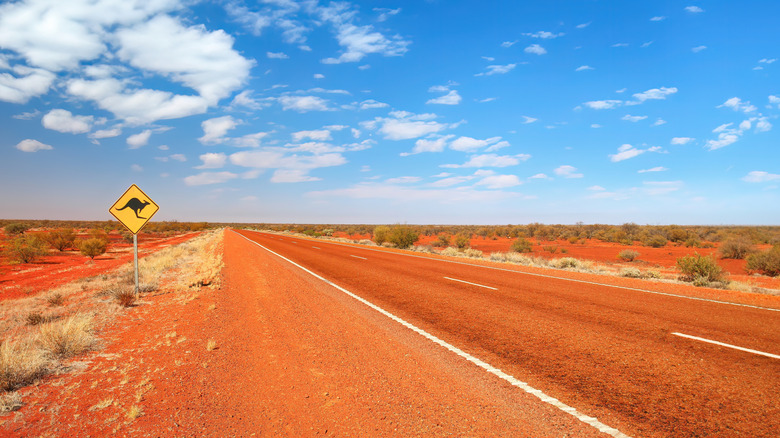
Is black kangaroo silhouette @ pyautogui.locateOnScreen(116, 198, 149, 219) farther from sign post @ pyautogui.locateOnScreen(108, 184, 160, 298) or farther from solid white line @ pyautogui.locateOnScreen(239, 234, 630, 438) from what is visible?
solid white line @ pyautogui.locateOnScreen(239, 234, 630, 438)

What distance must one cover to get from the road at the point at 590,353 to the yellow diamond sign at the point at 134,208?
4.36 meters

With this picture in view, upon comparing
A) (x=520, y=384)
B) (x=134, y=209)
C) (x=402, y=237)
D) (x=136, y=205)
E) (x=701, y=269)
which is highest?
(x=136, y=205)

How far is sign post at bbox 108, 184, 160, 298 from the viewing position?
8.80 m

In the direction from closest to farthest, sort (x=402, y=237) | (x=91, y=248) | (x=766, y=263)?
(x=766, y=263)
(x=91, y=248)
(x=402, y=237)

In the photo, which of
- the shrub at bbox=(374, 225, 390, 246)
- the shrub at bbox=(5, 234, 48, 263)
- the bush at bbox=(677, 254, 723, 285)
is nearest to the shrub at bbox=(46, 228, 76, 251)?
the shrub at bbox=(5, 234, 48, 263)

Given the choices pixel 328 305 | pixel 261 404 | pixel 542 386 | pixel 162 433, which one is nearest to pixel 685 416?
pixel 542 386

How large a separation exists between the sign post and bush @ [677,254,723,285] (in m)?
17.4

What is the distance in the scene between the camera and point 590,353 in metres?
5.07

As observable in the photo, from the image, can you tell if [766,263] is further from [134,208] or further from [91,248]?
[91,248]

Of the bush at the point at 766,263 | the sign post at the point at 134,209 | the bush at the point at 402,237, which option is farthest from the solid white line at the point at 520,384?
the bush at the point at 402,237

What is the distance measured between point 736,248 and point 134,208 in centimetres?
3552

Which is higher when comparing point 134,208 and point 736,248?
point 134,208

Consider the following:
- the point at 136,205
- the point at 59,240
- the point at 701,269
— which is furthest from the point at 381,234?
the point at 59,240

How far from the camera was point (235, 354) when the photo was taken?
525cm
